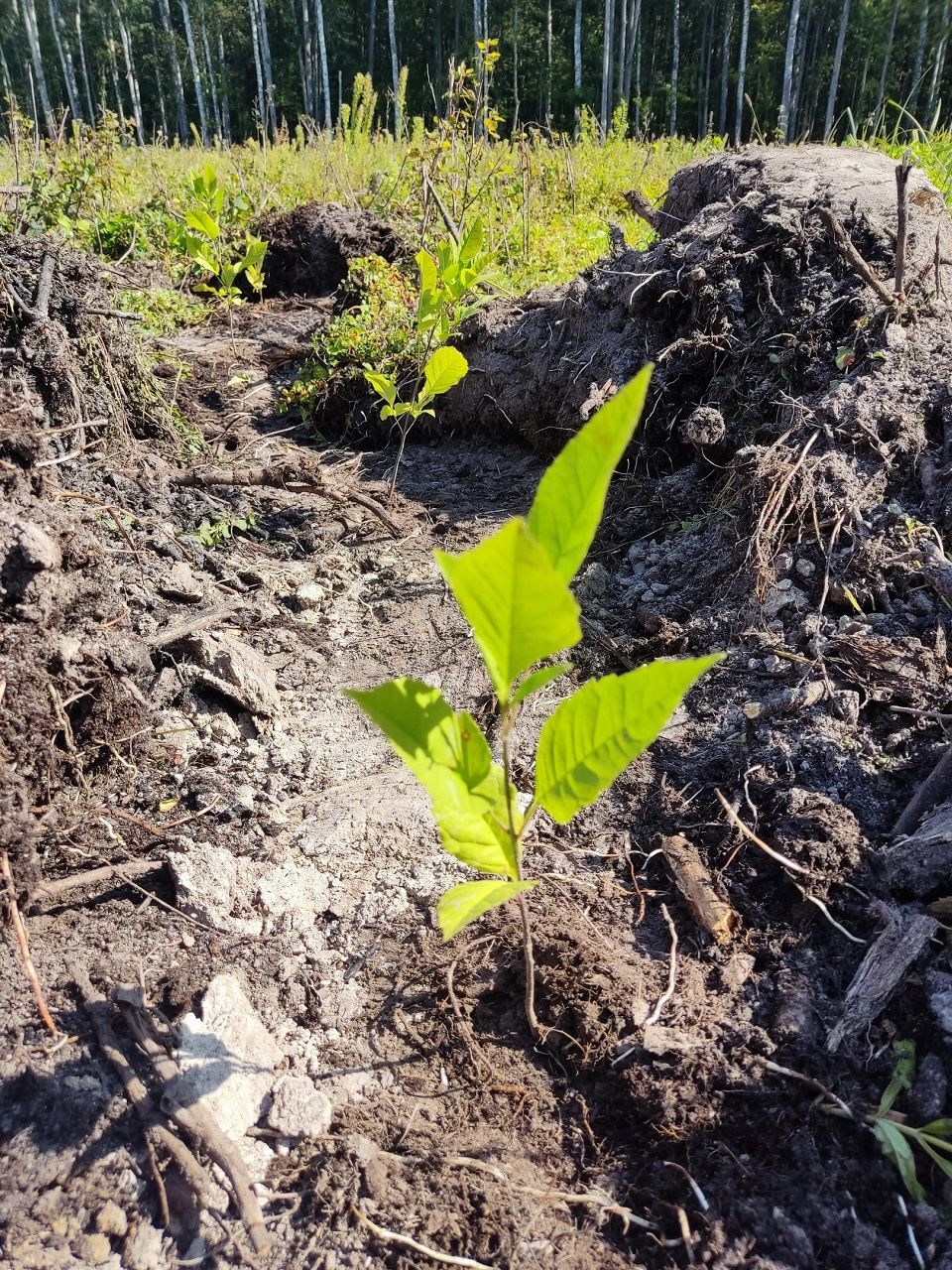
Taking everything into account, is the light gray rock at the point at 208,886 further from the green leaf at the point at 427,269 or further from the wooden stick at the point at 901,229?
the wooden stick at the point at 901,229

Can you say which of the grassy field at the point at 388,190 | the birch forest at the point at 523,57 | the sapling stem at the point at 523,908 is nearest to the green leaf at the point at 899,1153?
the sapling stem at the point at 523,908

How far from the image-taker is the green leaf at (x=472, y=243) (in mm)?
3449

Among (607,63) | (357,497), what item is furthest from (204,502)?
(607,63)

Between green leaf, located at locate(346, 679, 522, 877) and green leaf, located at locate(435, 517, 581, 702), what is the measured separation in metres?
0.13

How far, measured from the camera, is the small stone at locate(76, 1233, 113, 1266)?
3.97 ft

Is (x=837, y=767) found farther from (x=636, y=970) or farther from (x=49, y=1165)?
(x=49, y=1165)

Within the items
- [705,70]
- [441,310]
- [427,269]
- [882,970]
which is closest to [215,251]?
[441,310]

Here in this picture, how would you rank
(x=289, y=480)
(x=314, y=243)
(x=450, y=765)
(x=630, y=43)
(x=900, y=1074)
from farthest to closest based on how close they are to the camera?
1. (x=630, y=43)
2. (x=314, y=243)
3. (x=289, y=480)
4. (x=900, y=1074)
5. (x=450, y=765)

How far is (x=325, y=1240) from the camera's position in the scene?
1244mm

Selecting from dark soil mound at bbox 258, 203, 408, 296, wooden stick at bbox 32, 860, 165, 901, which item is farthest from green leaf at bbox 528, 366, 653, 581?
dark soil mound at bbox 258, 203, 408, 296

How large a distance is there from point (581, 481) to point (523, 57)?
3894cm

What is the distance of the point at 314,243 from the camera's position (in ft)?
21.0

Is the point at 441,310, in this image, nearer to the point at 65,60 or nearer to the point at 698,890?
the point at 698,890

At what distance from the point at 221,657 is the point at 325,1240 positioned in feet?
5.17
